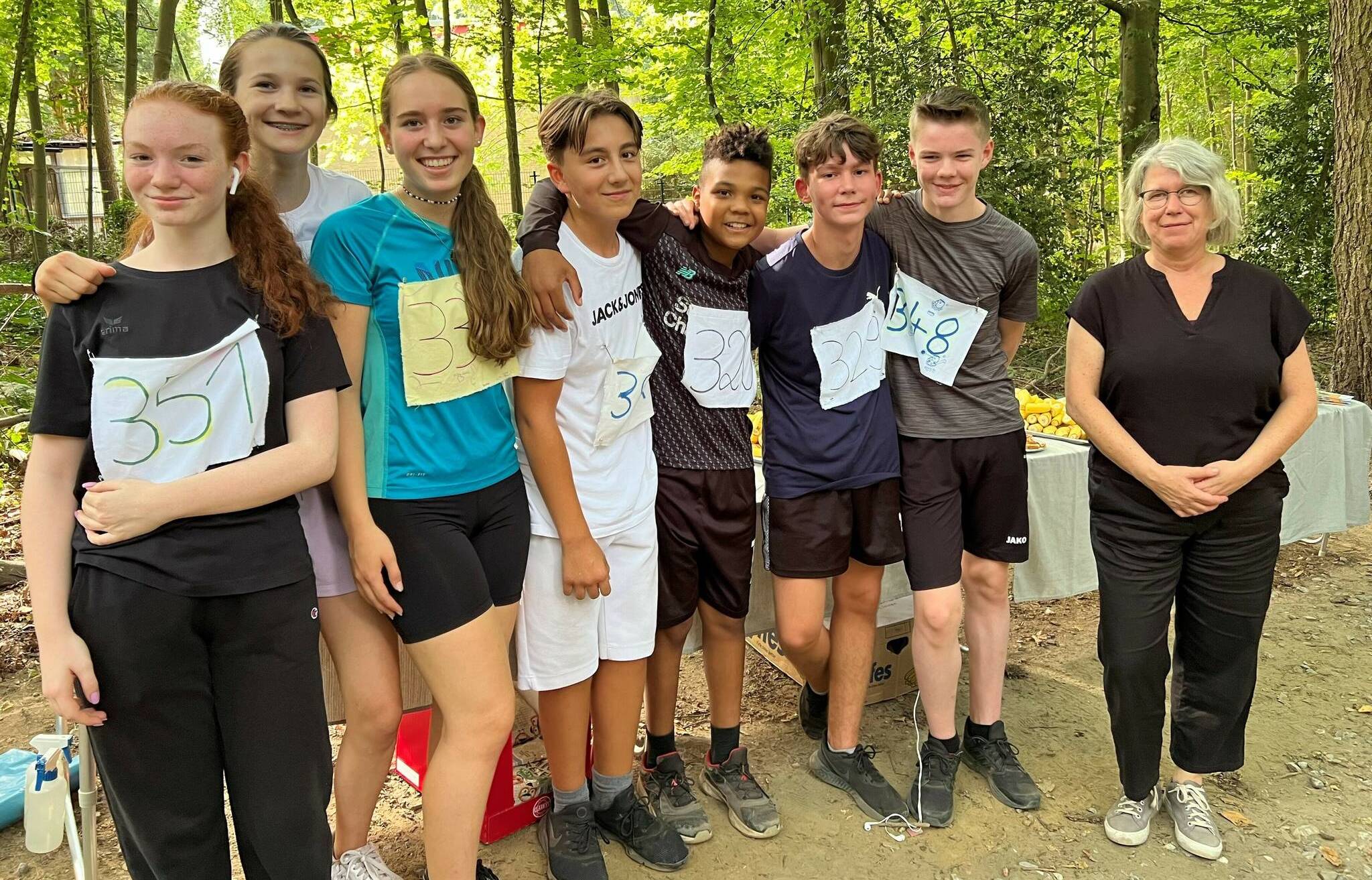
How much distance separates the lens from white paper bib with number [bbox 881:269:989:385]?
2705mm

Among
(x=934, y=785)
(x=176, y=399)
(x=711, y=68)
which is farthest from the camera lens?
(x=711, y=68)

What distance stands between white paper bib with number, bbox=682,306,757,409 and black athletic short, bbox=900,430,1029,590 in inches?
22.3

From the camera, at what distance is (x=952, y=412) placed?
2.73m

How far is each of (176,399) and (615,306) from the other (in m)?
1.06

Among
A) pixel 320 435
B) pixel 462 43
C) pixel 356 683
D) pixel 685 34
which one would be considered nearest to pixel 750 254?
pixel 320 435

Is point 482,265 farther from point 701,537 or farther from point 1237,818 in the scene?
point 1237,818

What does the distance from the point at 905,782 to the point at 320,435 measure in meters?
2.21

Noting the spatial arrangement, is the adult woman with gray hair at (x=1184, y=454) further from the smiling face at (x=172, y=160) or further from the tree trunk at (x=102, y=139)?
the tree trunk at (x=102, y=139)

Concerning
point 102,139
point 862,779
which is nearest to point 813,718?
point 862,779

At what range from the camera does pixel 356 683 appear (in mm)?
2072

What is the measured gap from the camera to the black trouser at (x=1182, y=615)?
2537 mm

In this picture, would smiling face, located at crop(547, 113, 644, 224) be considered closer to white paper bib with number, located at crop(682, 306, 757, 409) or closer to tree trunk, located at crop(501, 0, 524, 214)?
white paper bib with number, located at crop(682, 306, 757, 409)

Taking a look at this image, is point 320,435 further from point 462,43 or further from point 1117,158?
point 462,43

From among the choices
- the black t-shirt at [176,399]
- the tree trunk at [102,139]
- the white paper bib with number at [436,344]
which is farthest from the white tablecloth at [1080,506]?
the tree trunk at [102,139]
